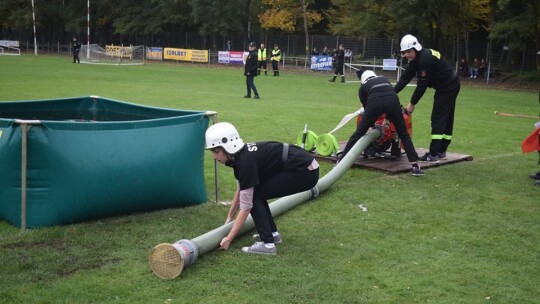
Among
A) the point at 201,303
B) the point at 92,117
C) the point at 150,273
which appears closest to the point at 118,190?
the point at 150,273

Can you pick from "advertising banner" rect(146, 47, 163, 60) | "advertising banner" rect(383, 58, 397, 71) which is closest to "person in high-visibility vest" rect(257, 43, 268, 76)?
"advertising banner" rect(383, 58, 397, 71)

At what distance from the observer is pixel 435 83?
32.3 ft

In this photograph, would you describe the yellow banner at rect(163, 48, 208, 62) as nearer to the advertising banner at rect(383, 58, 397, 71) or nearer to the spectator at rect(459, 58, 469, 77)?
the advertising banner at rect(383, 58, 397, 71)

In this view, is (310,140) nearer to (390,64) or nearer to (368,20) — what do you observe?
(390,64)

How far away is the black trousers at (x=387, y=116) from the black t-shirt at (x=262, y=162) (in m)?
3.06

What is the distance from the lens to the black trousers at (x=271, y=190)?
567 centimetres

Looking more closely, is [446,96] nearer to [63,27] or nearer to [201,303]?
[201,303]

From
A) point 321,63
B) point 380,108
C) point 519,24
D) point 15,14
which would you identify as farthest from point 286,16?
point 380,108

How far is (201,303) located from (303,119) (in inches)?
424

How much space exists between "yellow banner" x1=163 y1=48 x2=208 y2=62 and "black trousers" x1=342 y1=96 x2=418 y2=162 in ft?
132

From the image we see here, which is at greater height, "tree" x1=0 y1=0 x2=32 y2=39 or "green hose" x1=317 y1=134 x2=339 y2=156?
"tree" x1=0 y1=0 x2=32 y2=39

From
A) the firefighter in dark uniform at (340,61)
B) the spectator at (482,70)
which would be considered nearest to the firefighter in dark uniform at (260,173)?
the firefighter in dark uniform at (340,61)

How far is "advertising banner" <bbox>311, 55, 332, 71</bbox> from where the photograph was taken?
40.8 m

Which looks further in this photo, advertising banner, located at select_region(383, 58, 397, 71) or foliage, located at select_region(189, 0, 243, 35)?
foliage, located at select_region(189, 0, 243, 35)
